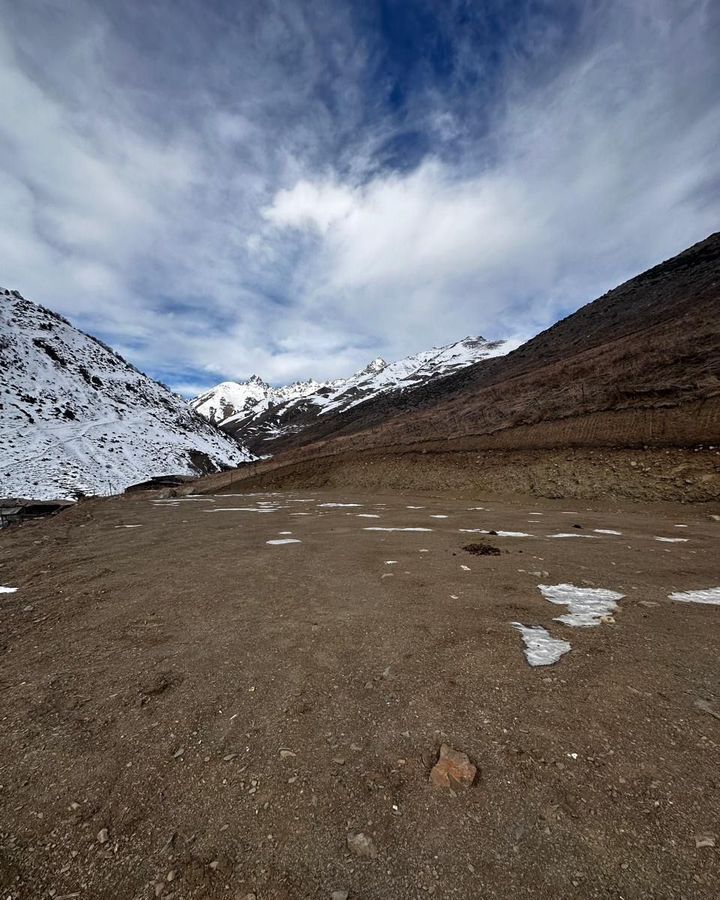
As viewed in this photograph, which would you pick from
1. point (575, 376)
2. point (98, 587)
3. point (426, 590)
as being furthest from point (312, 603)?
point (575, 376)

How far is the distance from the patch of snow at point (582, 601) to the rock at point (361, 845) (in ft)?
14.2

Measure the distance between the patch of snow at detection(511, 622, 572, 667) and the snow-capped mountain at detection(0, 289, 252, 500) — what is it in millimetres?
38828

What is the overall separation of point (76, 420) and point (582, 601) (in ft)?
181

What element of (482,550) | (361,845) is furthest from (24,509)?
(361,845)

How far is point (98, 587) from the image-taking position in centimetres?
800

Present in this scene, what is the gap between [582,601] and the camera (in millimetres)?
6582

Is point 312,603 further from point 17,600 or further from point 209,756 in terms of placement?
point 17,600

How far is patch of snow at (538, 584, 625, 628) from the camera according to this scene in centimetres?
584

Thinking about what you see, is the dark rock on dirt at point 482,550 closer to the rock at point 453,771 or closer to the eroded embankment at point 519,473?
the rock at point 453,771

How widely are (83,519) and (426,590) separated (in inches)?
774

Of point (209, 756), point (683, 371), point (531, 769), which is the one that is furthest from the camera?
point (683, 371)

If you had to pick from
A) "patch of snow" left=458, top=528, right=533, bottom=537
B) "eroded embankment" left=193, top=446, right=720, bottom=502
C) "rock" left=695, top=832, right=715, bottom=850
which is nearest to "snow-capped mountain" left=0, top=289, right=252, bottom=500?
"eroded embankment" left=193, top=446, right=720, bottom=502

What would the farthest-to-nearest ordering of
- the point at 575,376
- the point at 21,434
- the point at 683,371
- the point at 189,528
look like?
the point at 21,434, the point at 575,376, the point at 683,371, the point at 189,528

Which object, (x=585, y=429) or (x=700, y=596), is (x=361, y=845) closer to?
(x=700, y=596)
